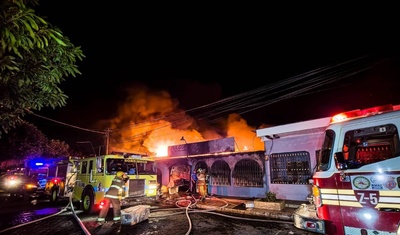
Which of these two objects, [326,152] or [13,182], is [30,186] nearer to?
[13,182]

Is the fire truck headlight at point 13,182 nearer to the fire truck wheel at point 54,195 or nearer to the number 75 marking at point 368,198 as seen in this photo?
the fire truck wheel at point 54,195

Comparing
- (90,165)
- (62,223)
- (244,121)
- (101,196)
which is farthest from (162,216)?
(244,121)

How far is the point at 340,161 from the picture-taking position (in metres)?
3.58

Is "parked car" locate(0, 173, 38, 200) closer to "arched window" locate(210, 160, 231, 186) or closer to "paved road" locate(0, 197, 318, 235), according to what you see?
"paved road" locate(0, 197, 318, 235)

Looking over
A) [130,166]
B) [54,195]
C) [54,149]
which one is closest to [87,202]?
[130,166]

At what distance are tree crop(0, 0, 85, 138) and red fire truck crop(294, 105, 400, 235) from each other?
4.38 meters

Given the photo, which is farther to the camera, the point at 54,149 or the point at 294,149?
the point at 54,149

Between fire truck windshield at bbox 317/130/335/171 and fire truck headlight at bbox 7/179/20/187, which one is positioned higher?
fire truck windshield at bbox 317/130/335/171

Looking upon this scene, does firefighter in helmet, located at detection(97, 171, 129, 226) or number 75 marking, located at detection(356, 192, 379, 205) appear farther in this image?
firefighter in helmet, located at detection(97, 171, 129, 226)

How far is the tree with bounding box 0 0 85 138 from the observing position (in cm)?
240

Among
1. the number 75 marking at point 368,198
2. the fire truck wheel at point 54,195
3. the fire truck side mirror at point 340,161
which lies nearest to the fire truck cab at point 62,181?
the fire truck wheel at point 54,195

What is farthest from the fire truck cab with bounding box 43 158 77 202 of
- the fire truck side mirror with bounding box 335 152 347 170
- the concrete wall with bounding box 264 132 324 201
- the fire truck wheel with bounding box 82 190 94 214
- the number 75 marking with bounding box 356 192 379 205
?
the number 75 marking with bounding box 356 192 379 205

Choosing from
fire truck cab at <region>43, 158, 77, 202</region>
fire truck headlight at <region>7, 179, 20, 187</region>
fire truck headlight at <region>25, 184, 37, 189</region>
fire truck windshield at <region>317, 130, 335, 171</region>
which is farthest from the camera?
fire truck headlight at <region>7, 179, 20, 187</region>

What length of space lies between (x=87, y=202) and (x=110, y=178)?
6.16 ft
